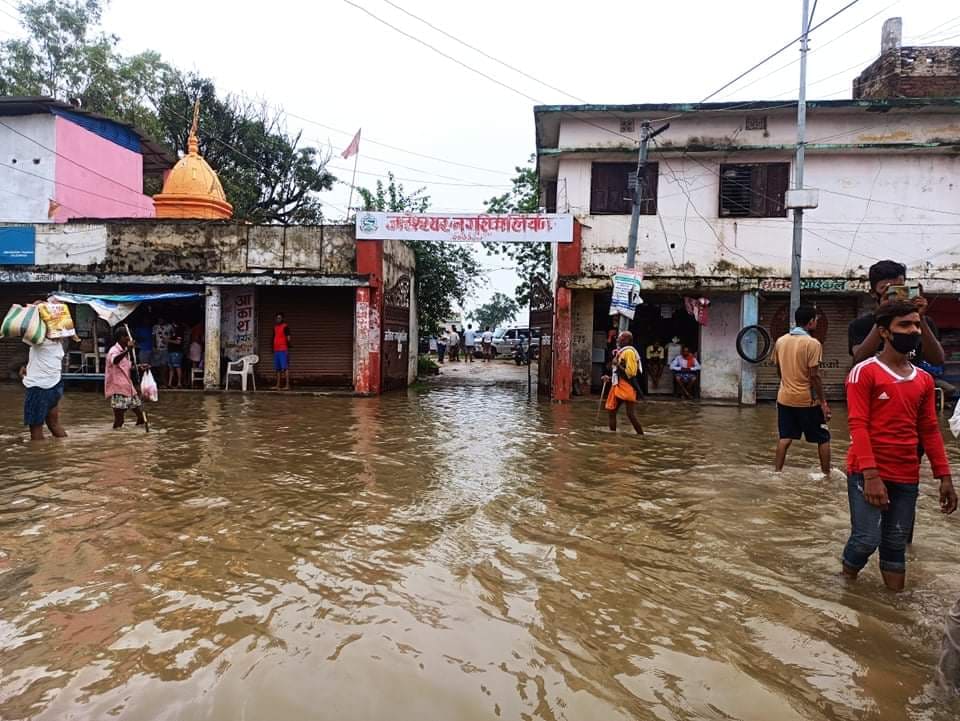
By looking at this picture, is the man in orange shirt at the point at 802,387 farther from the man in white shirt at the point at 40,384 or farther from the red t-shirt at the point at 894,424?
the man in white shirt at the point at 40,384

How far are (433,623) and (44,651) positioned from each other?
5.80ft

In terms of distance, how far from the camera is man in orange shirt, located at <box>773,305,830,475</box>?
6398 mm

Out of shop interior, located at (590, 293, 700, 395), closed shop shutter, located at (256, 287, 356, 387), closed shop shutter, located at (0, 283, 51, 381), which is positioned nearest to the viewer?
shop interior, located at (590, 293, 700, 395)

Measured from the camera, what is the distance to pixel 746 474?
720cm

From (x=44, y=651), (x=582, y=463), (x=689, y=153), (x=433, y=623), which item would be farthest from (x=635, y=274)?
(x=44, y=651)

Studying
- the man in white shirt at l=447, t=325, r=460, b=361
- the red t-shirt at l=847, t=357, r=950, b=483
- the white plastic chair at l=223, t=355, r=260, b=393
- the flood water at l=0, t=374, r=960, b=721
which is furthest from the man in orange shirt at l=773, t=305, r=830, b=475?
the man in white shirt at l=447, t=325, r=460, b=361

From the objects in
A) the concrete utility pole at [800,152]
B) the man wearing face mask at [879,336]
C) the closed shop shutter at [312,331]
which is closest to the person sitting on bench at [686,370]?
the concrete utility pole at [800,152]

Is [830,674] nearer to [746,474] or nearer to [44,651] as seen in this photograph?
[44,651]

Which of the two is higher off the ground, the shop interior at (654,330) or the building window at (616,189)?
the building window at (616,189)

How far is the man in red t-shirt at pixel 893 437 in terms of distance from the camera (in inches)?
141

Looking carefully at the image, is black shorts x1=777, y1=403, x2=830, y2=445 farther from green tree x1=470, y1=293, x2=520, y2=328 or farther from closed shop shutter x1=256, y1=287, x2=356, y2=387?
green tree x1=470, y1=293, x2=520, y2=328

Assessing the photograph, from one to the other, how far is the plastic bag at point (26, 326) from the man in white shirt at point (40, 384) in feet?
0.38

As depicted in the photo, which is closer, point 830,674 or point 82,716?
point 82,716

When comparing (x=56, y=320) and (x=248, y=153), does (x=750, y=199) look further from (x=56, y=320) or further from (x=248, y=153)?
(x=248, y=153)
